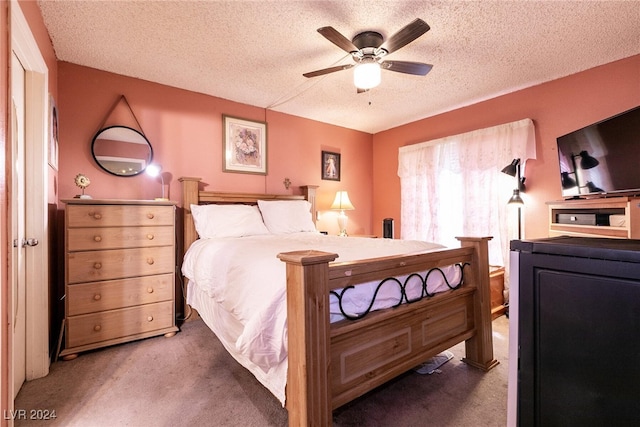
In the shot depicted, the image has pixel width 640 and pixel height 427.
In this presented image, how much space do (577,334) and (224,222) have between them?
2705 mm

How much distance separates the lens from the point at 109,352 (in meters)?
2.28

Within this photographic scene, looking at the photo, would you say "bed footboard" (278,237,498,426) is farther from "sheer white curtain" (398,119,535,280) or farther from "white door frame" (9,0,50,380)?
"white door frame" (9,0,50,380)

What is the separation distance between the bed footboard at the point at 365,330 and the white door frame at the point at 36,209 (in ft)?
5.88

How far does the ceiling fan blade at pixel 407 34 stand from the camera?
175 centimetres

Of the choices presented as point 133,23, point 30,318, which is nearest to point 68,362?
point 30,318

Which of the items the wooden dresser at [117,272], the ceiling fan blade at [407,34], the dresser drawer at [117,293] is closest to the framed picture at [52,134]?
the wooden dresser at [117,272]

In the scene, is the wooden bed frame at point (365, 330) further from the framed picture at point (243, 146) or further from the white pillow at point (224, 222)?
the framed picture at point (243, 146)

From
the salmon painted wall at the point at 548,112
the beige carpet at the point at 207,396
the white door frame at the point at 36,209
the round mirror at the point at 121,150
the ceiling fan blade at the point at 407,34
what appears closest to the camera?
the beige carpet at the point at 207,396

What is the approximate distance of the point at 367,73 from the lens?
7.14 ft

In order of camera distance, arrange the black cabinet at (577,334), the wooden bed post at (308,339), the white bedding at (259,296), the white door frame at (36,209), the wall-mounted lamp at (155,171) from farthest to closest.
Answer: the wall-mounted lamp at (155,171) < the white door frame at (36,209) < the white bedding at (259,296) < the wooden bed post at (308,339) < the black cabinet at (577,334)

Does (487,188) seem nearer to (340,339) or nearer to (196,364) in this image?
(340,339)

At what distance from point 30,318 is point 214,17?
229 centimetres

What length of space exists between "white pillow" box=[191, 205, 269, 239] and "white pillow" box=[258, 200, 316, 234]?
0.16m

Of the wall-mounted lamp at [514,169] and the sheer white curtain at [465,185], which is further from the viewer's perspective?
the sheer white curtain at [465,185]
